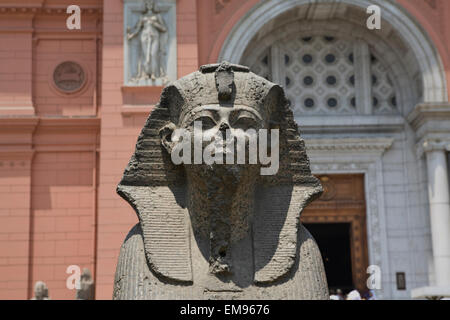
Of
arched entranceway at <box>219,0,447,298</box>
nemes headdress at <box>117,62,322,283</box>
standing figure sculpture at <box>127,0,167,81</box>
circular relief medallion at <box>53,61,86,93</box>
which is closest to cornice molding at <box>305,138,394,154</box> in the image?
arched entranceway at <box>219,0,447,298</box>

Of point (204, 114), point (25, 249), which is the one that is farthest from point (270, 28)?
point (204, 114)

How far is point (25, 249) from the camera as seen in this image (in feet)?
42.6

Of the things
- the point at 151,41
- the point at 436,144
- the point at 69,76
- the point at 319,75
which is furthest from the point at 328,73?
the point at 69,76

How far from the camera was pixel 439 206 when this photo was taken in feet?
42.2

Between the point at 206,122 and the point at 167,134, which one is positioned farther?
the point at 167,134

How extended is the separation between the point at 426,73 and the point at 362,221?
2968 millimetres

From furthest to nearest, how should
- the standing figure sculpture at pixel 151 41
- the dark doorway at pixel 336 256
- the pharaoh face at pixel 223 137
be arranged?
1. the dark doorway at pixel 336 256
2. the standing figure sculpture at pixel 151 41
3. the pharaoh face at pixel 223 137

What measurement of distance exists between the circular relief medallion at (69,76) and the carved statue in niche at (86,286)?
3.55 m

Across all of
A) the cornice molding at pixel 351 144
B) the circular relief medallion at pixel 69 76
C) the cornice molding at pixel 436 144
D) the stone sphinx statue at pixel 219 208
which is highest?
the circular relief medallion at pixel 69 76

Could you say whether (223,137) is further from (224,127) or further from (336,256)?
(336,256)

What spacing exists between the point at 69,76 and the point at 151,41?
79.3 inches

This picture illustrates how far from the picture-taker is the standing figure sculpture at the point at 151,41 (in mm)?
12812

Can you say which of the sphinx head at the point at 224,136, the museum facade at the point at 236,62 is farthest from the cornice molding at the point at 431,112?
the sphinx head at the point at 224,136

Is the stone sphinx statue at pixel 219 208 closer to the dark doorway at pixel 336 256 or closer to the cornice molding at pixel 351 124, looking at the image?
the cornice molding at pixel 351 124
